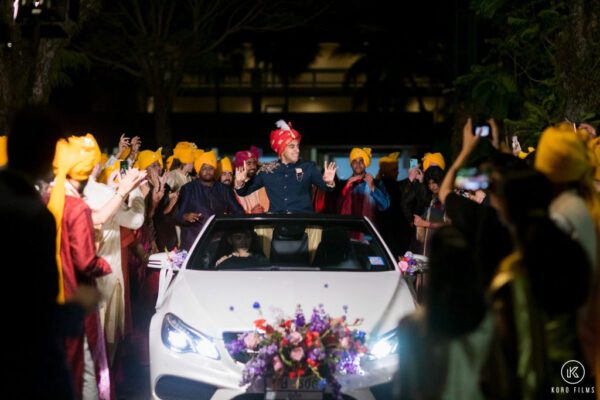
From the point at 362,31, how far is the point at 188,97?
9.41 meters

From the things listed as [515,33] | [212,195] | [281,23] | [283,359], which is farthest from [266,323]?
[281,23]

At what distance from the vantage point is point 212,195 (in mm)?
12328

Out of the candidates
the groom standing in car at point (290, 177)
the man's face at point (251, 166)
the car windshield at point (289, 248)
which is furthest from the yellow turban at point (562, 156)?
the man's face at point (251, 166)

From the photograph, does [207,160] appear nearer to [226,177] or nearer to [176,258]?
[226,177]

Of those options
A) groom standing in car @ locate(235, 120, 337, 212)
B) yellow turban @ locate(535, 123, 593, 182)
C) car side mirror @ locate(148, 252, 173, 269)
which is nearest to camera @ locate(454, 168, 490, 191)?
yellow turban @ locate(535, 123, 593, 182)

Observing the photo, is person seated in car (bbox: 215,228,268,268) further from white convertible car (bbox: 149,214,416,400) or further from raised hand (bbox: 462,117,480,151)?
raised hand (bbox: 462,117,480,151)

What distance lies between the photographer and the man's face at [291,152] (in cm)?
1110

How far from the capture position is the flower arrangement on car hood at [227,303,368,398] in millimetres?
6375

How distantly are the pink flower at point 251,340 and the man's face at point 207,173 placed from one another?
6095 mm

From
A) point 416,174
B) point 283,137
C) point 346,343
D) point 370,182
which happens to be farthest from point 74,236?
point 416,174

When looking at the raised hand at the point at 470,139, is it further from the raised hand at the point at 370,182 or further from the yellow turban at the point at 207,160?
the raised hand at the point at 370,182

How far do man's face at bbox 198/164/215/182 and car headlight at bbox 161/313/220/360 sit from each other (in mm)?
5374

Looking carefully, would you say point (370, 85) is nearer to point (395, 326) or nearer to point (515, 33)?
point (515, 33)

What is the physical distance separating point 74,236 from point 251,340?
4.21 feet
